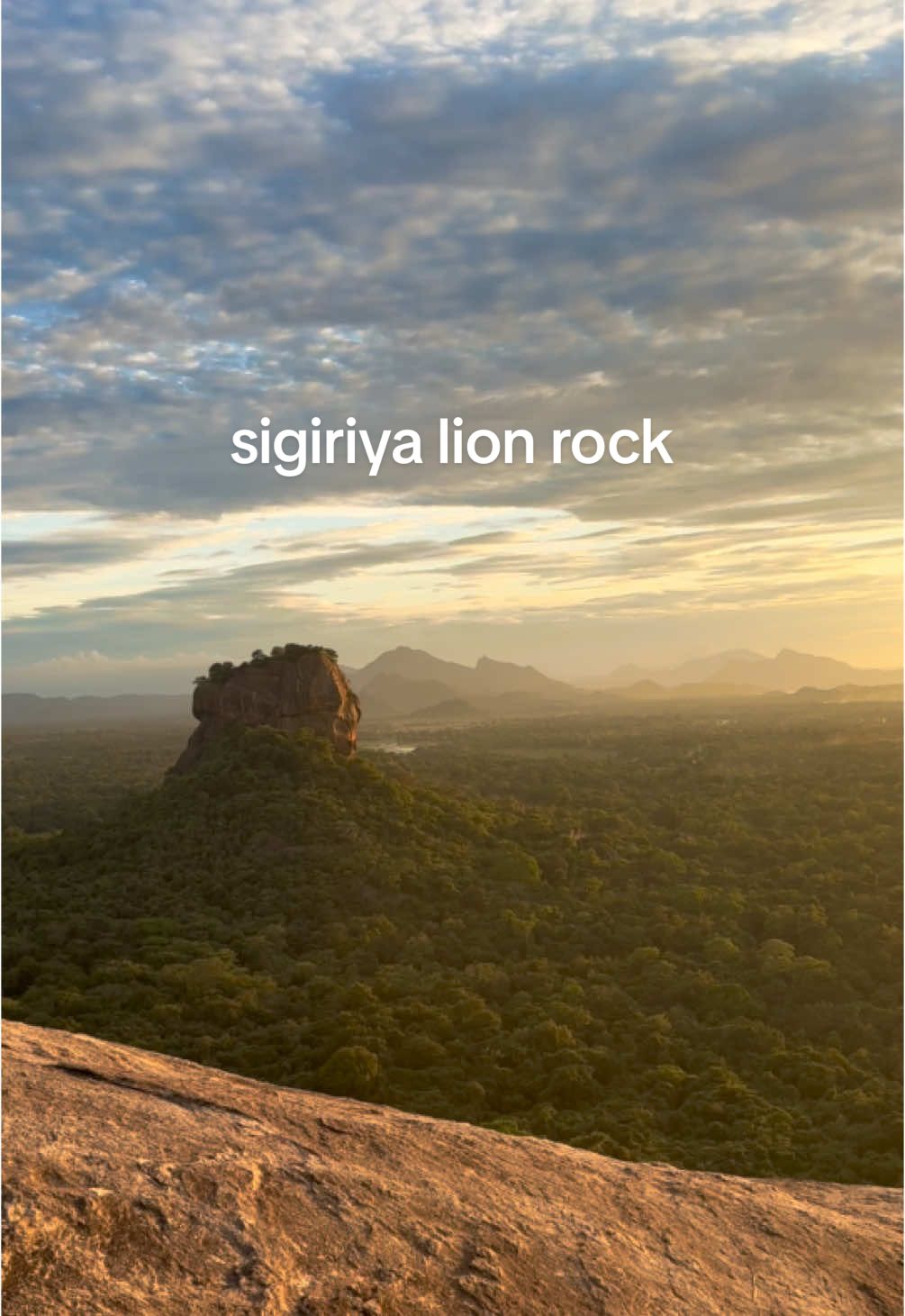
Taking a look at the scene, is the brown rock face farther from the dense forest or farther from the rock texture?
the rock texture

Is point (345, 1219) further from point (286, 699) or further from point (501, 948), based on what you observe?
point (286, 699)

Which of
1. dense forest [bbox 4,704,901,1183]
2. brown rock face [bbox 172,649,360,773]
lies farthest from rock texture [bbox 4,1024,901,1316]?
brown rock face [bbox 172,649,360,773]

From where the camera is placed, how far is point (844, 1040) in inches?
1179

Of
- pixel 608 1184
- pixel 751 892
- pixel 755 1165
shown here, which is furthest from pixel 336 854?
pixel 608 1184

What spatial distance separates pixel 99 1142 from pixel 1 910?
33.1 metres

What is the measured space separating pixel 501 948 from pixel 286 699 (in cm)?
1857

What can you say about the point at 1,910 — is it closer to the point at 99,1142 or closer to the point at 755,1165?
the point at 755,1165

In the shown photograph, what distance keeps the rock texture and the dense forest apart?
13.0m

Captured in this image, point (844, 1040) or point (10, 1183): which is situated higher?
point (10, 1183)

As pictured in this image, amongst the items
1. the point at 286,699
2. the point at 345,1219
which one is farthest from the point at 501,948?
the point at 345,1219

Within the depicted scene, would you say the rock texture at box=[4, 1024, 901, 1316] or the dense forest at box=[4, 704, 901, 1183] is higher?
the rock texture at box=[4, 1024, 901, 1316]

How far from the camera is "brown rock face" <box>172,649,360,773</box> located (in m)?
49.7

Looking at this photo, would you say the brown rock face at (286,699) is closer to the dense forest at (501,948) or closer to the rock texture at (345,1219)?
the dense forest at (501,948)

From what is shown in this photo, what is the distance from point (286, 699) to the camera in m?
49.6
